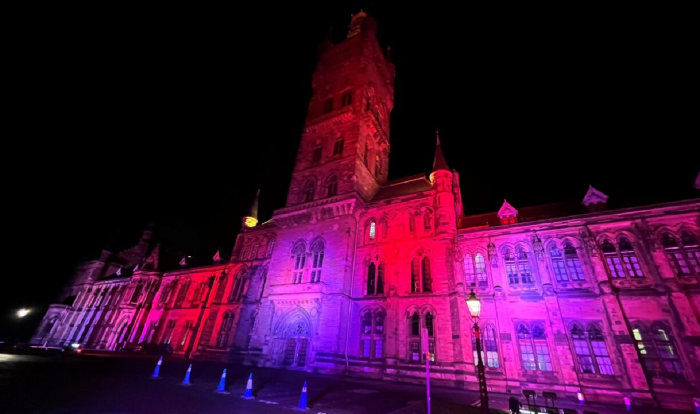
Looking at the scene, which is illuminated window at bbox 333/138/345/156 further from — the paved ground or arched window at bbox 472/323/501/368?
the paved ground

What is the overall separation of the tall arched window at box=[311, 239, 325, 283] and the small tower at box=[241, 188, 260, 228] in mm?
15443

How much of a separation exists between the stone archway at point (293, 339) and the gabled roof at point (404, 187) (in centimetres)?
1335

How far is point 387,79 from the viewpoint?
40656 millimetres

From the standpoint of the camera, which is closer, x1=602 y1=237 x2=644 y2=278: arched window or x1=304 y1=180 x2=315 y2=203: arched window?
x1=602 y1=237 x2=644 y2=278: arched window

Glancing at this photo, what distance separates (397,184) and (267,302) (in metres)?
17.4

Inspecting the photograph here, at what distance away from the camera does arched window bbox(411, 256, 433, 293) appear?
845 inches

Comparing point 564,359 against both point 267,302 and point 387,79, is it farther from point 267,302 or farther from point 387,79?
point 387,79

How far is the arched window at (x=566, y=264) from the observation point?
18.8 metres

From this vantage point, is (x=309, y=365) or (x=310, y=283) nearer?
(x=309, y=365)

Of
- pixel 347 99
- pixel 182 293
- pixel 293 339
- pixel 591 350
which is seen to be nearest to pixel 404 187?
pixel 347 99

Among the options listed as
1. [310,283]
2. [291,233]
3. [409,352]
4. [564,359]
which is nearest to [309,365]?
[310,283]

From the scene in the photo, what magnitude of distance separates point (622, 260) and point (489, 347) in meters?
10.2

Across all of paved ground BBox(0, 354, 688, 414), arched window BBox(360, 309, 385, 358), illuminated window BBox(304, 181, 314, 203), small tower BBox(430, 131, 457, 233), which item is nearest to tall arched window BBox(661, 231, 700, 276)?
paved ground BBox(0, 354, 688, 414)

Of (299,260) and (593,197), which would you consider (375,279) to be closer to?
(299,260)
